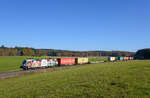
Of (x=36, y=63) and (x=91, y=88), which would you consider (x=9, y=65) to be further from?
(x=91, y=88)

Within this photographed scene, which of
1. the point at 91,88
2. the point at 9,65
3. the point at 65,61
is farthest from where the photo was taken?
the point at 65,61

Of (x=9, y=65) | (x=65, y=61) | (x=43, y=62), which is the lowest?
(x=9, y=65)

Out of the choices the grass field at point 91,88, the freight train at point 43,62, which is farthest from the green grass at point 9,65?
the grass field at point 91,88

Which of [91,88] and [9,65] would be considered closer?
[91,88]

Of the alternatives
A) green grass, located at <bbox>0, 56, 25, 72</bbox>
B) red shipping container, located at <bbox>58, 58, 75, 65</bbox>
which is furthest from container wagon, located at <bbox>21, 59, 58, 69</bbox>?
green grass, located at <bbox>0, 56, 25, 72</bbox>

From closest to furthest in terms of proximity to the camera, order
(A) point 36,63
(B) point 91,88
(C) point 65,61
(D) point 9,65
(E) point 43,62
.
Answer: (B) point 91,88
(A) point 36,63
(E) point 43,62
(D) point 9,65
(C) point 65,61

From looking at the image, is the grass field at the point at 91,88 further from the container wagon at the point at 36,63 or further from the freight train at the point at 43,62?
A: the freight train at the point at 43,62

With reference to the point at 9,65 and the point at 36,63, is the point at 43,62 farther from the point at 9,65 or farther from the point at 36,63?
the point at 9,65

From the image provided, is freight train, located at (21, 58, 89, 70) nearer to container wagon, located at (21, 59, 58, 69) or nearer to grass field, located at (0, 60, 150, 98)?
container wagon, located at (21, 59, 58, 69)

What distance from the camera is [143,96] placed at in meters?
8.22

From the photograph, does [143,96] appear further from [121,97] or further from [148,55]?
[148,55]

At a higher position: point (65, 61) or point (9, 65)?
point (65, 61)

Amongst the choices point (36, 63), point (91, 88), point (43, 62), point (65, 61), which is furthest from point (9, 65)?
point (91, 88)

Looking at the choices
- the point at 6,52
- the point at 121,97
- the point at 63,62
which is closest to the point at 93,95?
the point at 121,97
